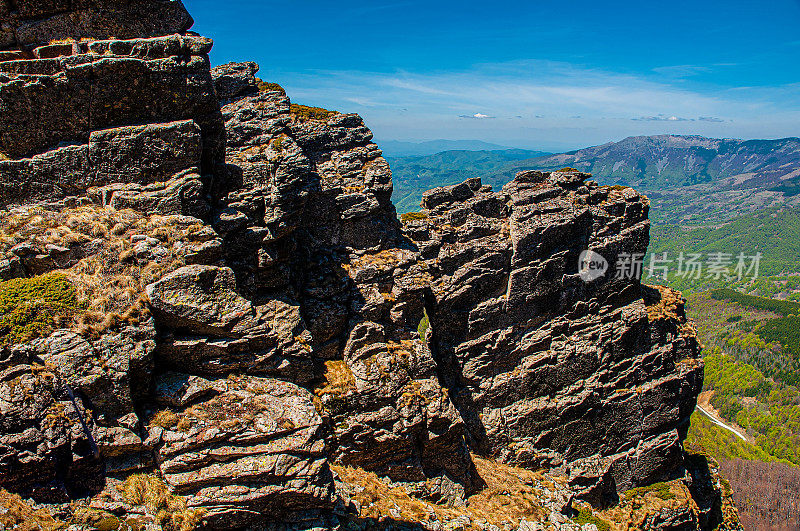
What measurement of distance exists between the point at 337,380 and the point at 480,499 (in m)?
15.1

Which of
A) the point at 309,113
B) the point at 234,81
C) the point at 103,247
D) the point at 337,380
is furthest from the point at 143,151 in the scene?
the point at 309,113

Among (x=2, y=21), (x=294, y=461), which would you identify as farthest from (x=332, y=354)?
(x=2, y=21)

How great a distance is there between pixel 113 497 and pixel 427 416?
19.9 m

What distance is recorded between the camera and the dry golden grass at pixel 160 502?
631 inches

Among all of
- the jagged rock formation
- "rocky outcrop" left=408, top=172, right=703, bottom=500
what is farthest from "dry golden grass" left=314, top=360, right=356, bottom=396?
"rocky outcrop" left=408, top=172, right=703, bottom=500

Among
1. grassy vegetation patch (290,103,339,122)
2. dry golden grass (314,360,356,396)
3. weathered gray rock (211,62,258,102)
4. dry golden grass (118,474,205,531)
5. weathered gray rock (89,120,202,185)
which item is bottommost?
dry golden grass (314,360,356,396)

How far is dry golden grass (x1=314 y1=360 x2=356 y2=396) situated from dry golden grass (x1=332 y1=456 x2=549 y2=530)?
4.82m

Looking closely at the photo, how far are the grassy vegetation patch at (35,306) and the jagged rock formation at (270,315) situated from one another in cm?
12

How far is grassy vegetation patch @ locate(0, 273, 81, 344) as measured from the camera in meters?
16.3

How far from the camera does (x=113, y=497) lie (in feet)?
51.9

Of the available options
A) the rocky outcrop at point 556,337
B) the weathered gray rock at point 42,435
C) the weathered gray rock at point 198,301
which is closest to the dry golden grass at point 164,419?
the weathered gray rock at point 42,435

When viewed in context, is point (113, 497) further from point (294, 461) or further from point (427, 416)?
point (427, 416)

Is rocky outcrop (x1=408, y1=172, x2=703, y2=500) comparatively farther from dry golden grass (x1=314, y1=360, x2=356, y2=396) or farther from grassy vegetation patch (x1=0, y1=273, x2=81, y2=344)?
grassy vegetation patch (x1=0, y1=273, x2=81, y2=344)

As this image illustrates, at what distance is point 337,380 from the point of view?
97.8 ft
